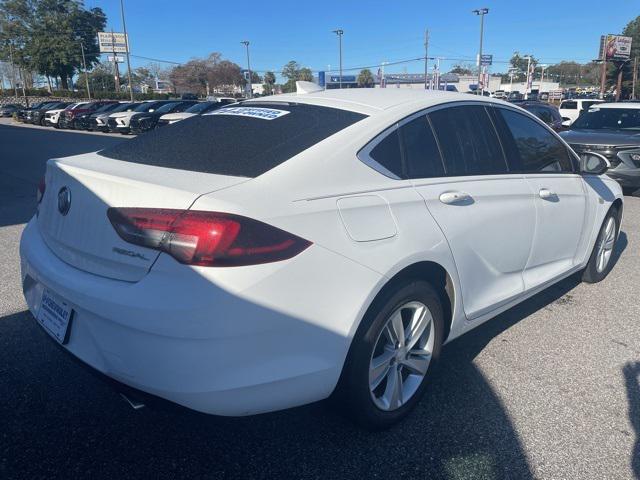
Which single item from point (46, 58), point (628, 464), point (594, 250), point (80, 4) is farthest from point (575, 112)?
point (80, 4)

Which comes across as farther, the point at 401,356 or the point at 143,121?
the point at 143,121

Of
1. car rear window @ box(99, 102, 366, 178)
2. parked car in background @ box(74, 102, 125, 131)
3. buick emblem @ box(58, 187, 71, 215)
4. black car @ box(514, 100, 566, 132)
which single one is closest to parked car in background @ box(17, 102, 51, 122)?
parked car in background @ box(74, 102, 125, 131)

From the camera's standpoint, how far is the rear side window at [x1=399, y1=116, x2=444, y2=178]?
8.61 ft

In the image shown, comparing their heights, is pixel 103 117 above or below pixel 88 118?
above

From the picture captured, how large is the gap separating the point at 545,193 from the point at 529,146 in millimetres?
371

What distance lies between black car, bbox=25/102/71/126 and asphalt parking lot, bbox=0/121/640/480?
3498 centimetres

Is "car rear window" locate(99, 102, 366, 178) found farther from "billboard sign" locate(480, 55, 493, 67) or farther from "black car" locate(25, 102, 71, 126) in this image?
"billboard sign" locate(480, 55, 493, 67)

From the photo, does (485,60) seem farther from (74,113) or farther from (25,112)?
(25,112)

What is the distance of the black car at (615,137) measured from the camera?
28.1 feet

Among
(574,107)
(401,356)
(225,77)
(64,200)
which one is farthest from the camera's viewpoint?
(225,77)

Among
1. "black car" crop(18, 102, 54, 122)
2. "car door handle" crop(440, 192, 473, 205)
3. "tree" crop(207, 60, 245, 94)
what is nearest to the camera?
"car door handle" crop(440, 192, 473, 205)

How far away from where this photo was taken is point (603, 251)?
4.62m

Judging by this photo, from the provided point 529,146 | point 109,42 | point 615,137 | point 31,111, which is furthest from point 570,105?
point 109,42

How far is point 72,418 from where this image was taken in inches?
103
